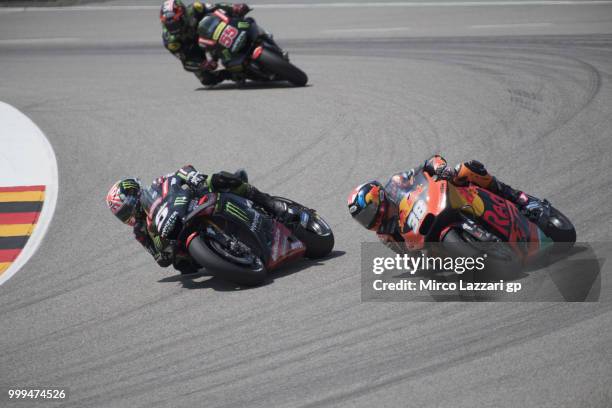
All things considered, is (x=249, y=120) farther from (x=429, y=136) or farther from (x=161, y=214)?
(x=161, y=214)

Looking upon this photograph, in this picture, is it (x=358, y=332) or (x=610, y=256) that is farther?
(x=610, y=256)

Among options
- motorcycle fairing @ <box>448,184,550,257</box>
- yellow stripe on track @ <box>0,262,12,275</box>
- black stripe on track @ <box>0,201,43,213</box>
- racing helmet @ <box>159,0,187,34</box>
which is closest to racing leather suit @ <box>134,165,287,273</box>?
yellow stripe on track @ <box>0,262,12,275</box>

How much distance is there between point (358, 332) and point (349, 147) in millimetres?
6064

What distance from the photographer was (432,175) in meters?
7.48

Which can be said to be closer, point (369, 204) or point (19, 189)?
point (369, 204)

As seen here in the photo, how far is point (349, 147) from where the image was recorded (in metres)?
12.6

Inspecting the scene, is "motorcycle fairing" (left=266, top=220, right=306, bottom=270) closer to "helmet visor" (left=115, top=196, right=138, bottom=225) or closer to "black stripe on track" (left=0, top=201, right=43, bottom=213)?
"helmet visor" (left=115, top=196, right=138, bottom=225)

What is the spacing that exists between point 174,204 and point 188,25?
8.82 meters

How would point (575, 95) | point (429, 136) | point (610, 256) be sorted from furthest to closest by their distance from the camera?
point (575, 95) → point (429, 136) → point (610, 256)

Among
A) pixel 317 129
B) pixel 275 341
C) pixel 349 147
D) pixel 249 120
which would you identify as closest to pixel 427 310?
pixel 275 341

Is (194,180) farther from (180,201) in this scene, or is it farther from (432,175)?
(432,175)

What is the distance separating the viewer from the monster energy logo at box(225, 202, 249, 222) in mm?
8197

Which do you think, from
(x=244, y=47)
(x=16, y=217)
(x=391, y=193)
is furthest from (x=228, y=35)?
(x=391, y=193)

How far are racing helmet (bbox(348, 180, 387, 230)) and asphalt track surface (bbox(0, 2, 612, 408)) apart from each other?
674 millimetres
